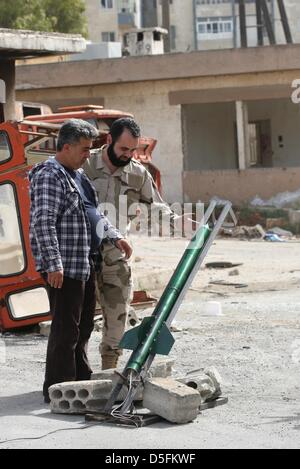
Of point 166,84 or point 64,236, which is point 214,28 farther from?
point 64,236

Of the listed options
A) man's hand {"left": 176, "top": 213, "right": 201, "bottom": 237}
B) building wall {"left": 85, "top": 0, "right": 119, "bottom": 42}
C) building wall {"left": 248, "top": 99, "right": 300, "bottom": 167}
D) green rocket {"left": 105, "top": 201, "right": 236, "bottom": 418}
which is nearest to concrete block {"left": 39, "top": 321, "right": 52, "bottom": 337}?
man's hand {"left": 176, "top": 213, "right": 201, "bottom": 237}

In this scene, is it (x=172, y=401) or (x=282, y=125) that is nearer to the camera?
(x=172, y=401)

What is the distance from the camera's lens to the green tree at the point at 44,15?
4256 centimetres

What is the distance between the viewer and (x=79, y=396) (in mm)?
6605

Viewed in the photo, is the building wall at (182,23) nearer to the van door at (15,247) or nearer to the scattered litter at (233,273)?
the scattered litter at (233,273)

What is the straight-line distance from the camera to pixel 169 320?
6648mm

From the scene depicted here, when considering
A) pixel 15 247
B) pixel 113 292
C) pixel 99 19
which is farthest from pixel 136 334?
pixel 99 19

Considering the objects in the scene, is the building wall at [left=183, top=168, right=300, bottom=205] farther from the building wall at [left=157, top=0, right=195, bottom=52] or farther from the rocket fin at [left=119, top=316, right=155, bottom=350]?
the building wall at [left=157, top=0, right=195, bottom=52]

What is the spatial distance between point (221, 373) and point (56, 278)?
180 centimetres

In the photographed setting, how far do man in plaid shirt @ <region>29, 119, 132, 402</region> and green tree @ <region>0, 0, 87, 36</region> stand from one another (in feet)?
116

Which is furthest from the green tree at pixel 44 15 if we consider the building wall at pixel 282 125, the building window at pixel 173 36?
the building window at pixel 173 36

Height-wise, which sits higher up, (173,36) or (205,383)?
(173,36)

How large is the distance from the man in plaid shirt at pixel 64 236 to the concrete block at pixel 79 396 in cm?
30

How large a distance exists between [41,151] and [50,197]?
15.7 ft
